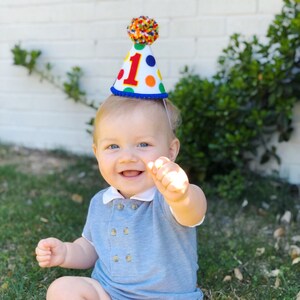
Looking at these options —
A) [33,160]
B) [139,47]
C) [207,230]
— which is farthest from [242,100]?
[33,160]

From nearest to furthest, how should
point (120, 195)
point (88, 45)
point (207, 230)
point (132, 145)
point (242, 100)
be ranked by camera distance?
point (132, 145)
point (120, 195)
point (207, 230)
point (242, 100)
point (88, 45)

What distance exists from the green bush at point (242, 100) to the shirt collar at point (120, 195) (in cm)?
139

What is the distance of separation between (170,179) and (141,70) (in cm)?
51

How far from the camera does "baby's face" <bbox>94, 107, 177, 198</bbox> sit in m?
1.90

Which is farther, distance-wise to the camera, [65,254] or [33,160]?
[33,160]

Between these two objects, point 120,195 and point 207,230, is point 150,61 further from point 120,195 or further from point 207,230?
point 207,230

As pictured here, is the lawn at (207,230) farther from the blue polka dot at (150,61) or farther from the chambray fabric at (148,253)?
the blue polka dot at (150,61)

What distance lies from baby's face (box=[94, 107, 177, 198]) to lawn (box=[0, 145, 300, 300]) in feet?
2.37

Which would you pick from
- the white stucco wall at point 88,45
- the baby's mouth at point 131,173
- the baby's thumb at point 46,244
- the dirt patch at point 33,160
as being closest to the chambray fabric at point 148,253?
the baby's mouth at point 131,173

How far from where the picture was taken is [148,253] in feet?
6.40

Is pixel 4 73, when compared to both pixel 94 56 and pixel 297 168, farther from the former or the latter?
pixel 297 168

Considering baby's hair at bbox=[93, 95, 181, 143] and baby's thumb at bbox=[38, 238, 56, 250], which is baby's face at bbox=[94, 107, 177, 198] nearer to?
baby's hair at bbox=[93, 95, 181, 143]

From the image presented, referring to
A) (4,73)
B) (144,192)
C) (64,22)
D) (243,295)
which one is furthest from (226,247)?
(4,73)

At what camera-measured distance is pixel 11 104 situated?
4684mm
